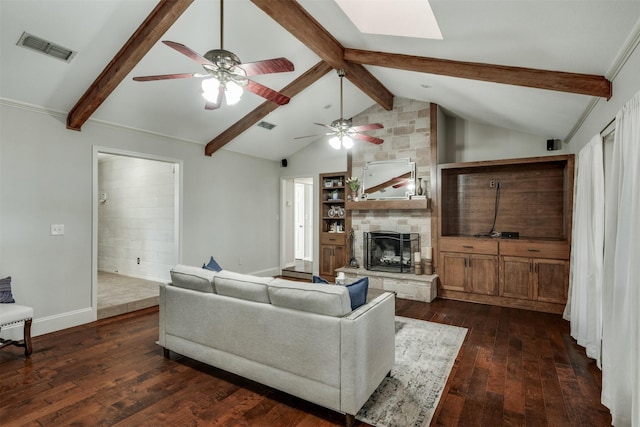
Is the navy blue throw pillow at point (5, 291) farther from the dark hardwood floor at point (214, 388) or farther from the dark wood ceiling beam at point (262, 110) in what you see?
the dark wood ceiling beam at point (262, 110)

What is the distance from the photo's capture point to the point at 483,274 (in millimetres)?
4992

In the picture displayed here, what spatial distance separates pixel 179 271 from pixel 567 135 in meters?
5.44

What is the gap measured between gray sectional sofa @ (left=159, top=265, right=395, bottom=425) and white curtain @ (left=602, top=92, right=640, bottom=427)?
4.91ft

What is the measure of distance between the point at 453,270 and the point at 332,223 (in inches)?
110

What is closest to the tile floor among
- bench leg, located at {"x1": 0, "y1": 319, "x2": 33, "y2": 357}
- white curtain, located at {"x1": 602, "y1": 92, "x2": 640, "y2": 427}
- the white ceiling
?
bench leg, located at {"x1": 0, "y1": 319, "x2": 33, "y2": 357}

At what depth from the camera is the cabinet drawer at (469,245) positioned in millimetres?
4906

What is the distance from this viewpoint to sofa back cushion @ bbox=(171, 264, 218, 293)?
112 inches

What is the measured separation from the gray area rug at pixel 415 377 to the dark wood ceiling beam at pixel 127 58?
3.72m

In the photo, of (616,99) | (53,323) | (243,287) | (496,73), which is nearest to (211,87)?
(243,287)

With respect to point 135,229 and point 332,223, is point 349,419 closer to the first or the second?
point 332,223

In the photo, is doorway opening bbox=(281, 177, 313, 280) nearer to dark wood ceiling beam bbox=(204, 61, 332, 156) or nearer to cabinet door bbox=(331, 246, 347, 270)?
cabinet door bbox=(331, 246, 347, 270)

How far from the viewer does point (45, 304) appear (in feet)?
12.3

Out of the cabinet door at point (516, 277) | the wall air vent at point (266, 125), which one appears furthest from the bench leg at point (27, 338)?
the cabinet door at point (516, 277)

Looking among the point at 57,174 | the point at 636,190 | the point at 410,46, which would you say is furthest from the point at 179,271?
the point at 636,190
